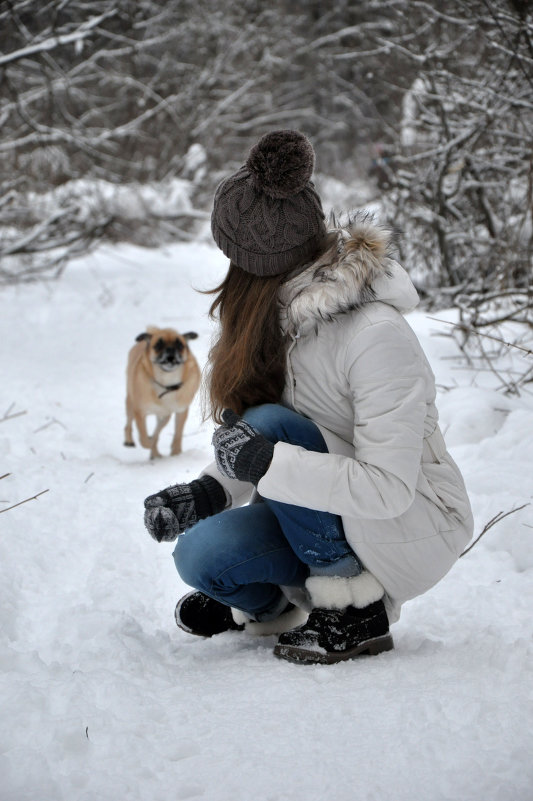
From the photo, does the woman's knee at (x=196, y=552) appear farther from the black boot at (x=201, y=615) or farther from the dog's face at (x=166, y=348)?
the dog's face at (x=166, y=348)

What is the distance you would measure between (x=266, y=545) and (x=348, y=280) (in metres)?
0.85

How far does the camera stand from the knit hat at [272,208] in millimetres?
1961

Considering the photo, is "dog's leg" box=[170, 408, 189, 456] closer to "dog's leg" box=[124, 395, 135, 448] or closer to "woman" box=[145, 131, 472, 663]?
"dog's leg" box=[124, 395, 135, 448]

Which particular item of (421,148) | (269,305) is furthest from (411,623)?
Result: (421,148)

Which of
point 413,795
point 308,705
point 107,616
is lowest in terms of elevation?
point 107,616

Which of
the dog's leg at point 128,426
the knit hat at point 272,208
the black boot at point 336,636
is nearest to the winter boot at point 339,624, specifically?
the black boot at point 336,636

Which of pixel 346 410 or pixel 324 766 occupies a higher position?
pixel 346 410

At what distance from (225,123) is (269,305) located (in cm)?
1674

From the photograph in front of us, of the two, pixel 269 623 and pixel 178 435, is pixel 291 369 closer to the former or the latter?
pixel 269 623

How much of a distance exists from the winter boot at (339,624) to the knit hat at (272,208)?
0.95 metres

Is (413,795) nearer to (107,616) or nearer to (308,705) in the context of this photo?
(308,705)

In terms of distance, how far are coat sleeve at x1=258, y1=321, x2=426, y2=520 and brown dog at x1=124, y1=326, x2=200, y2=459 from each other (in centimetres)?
388

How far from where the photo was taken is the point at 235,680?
1.97 metres

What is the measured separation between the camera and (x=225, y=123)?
17.4 metres
